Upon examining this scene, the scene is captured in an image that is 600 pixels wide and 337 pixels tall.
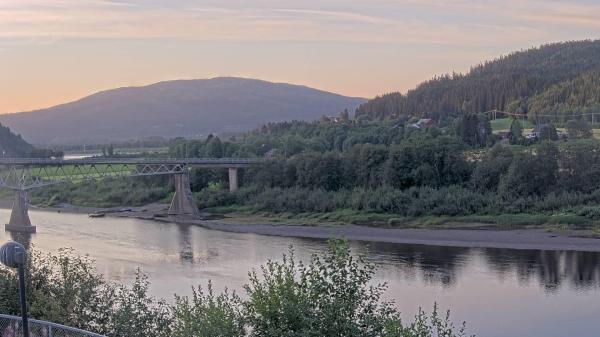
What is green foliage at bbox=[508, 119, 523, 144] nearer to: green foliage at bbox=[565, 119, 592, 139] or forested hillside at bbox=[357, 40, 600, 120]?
green foliage at bbox=[565, 119, 592, 139]

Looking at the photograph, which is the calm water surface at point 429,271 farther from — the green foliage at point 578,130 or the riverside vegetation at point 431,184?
the green foliage at point 578,130

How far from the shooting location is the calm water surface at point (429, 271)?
88.4ft

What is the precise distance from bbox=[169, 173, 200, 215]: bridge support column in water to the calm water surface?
11.5 metres

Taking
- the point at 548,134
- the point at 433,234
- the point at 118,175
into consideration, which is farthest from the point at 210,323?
the point at 548,134

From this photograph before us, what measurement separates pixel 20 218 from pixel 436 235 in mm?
30659

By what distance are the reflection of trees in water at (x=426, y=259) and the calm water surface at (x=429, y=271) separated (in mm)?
44

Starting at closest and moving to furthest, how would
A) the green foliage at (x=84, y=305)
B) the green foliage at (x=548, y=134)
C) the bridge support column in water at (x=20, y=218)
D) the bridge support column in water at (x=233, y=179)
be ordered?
the green foliage at (x=84, y=305), the bridge support column in water at (x=20, y=218), the bridge support column in water at (x=233, y=179), the green foliage at (x=548, y=134)

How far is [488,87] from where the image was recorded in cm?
13262

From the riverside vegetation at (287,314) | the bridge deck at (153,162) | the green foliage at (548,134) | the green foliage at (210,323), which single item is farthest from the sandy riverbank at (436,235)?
the green foliage at (548,134)

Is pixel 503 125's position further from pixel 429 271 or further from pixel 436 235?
pixel 429 271

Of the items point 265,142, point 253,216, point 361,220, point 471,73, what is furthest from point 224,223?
point 471,73

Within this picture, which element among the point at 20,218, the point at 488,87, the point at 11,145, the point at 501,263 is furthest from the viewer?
the point at 11,145

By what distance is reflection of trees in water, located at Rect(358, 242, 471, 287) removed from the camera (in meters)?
35.2

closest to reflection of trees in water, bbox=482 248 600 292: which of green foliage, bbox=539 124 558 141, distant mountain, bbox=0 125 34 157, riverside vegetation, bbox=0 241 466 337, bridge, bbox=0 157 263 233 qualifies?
riverside vegetation, bbox=0 241 466 337
